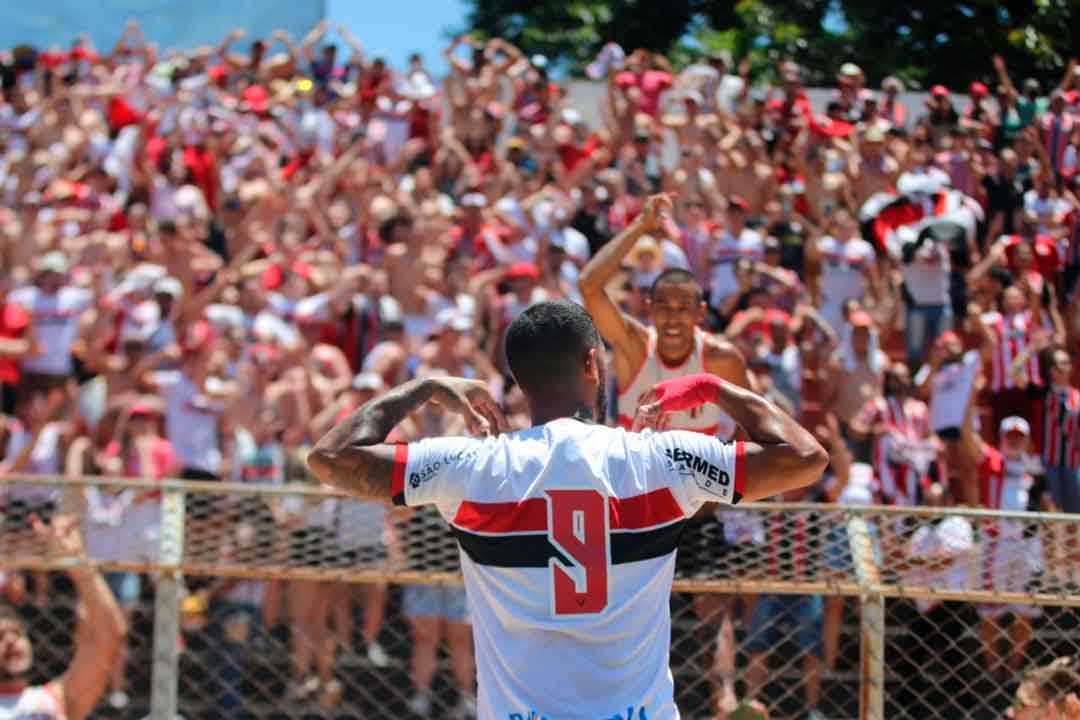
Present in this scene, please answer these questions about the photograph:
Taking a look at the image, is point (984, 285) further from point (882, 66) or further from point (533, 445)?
point (882, 66)

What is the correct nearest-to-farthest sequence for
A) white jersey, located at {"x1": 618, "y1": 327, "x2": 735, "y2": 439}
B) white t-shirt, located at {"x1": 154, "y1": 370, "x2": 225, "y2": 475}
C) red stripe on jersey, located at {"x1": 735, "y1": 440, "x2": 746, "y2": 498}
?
red stripe on jersey, located at {"x1": 735, "y1": 440, "x2": 746, "y2": 498}, white jersey, located at {"x1": 618, "y1": 327, "x2": 735, "y2": 439}, white t-shirt, located at {"x1": 154, "y1": 370, "x2": 225, "y2": 475}

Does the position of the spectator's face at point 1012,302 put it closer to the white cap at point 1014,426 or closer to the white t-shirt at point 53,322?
the white cap at point 1014,426

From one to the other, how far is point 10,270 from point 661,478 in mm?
8653

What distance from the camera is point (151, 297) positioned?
34.0 feet

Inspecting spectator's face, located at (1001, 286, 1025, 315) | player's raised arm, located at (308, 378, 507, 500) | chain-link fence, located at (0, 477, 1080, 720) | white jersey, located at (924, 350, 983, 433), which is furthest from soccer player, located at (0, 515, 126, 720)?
spectator's face, located at (1001, 286, 1025, 315)

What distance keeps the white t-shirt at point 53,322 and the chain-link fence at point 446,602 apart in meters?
2.10

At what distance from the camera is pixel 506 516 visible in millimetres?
3105

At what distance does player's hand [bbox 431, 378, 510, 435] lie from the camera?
3.39 meters

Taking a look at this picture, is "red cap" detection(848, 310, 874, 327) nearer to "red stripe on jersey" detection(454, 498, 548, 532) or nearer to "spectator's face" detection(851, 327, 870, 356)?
"spectator's face" detection(851, 327, 870, 356)

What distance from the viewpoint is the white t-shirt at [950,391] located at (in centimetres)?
909

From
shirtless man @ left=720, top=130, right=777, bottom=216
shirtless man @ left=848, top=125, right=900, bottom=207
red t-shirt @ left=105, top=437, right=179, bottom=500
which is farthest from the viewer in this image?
shirtless man @ left=848, top=125, right=900, bottom=207

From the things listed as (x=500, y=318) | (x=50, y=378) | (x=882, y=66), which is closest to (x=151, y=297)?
(x=50, y=378)

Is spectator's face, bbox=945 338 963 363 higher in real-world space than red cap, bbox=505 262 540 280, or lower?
lower

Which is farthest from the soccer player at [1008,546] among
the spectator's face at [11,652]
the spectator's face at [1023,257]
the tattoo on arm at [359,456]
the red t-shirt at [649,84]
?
the red t-shirt at [649,84]
